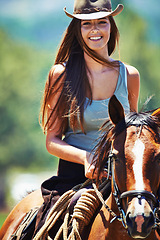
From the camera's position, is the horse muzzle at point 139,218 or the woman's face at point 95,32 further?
the woman's face at point 95,32

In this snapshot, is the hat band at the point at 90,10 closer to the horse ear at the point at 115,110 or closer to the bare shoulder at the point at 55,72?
the bare shoulder at the point at 55,72

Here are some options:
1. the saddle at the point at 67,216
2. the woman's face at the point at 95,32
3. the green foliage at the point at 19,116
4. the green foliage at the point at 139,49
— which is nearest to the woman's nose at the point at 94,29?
the woman's face at the point at 95,32

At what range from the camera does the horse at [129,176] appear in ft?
9.33

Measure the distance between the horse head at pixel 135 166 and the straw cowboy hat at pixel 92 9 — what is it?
3.83 ft

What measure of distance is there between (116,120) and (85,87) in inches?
35.7

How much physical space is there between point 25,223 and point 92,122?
0.98m

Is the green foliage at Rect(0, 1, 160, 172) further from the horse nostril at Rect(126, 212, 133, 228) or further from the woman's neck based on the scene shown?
the horse nostril at Rect(126, 212, 133, 228)

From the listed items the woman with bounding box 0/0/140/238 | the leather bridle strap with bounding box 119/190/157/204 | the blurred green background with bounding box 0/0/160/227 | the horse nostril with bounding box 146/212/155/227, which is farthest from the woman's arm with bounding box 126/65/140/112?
the blurred green background with bounding box 0/0/160/227

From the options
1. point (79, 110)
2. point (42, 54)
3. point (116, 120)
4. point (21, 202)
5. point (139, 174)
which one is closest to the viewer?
point (139, 174)

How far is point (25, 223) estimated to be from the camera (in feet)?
12.8

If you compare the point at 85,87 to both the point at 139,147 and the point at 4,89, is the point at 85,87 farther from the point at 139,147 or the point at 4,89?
the point at 4,89

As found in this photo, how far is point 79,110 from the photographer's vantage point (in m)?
4.00

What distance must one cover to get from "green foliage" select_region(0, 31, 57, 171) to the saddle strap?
19.9m

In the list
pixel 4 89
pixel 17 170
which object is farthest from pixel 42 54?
pixel 17 170
